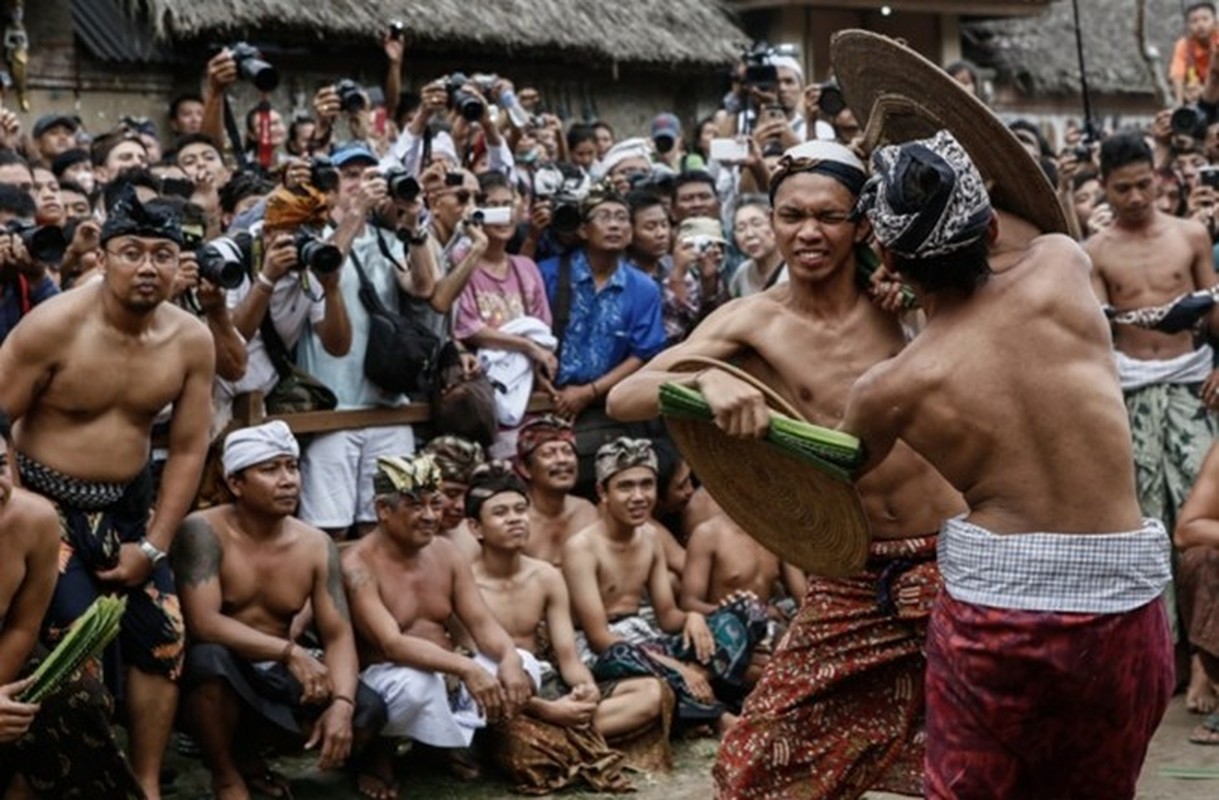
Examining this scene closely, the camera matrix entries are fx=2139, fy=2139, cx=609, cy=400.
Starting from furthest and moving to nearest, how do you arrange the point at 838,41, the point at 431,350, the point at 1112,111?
the point at 1112,111, the point at 431,350, the point at 838,41

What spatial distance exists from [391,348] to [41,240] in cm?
155

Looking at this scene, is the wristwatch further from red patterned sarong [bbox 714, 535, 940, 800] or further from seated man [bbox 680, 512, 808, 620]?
seated man [bbox 680, 512, 808, 620]

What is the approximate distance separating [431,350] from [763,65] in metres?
3.11

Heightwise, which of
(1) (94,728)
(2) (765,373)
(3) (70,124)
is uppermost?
(3) (70,124)

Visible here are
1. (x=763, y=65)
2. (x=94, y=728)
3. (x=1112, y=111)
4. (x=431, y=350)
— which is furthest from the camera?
(x=1112, y=111)

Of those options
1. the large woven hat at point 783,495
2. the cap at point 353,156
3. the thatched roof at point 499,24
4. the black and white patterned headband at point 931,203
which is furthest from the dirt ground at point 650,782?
the thatched roof at point 499,24

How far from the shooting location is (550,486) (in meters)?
8.28

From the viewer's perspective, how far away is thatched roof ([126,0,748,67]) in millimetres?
12508

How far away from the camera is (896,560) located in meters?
5.29

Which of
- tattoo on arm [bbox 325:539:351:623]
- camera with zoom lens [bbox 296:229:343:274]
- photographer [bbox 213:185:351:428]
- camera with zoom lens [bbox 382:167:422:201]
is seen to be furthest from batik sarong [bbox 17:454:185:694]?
camera with zoom lens [bbox 382:167:422:201]

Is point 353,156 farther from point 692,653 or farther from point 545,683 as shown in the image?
point 692,653

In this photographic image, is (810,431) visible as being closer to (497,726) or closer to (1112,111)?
(497,726)

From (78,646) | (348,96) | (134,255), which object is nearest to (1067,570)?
(78,646)

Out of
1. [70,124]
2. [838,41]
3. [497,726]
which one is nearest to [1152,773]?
[497,726]
